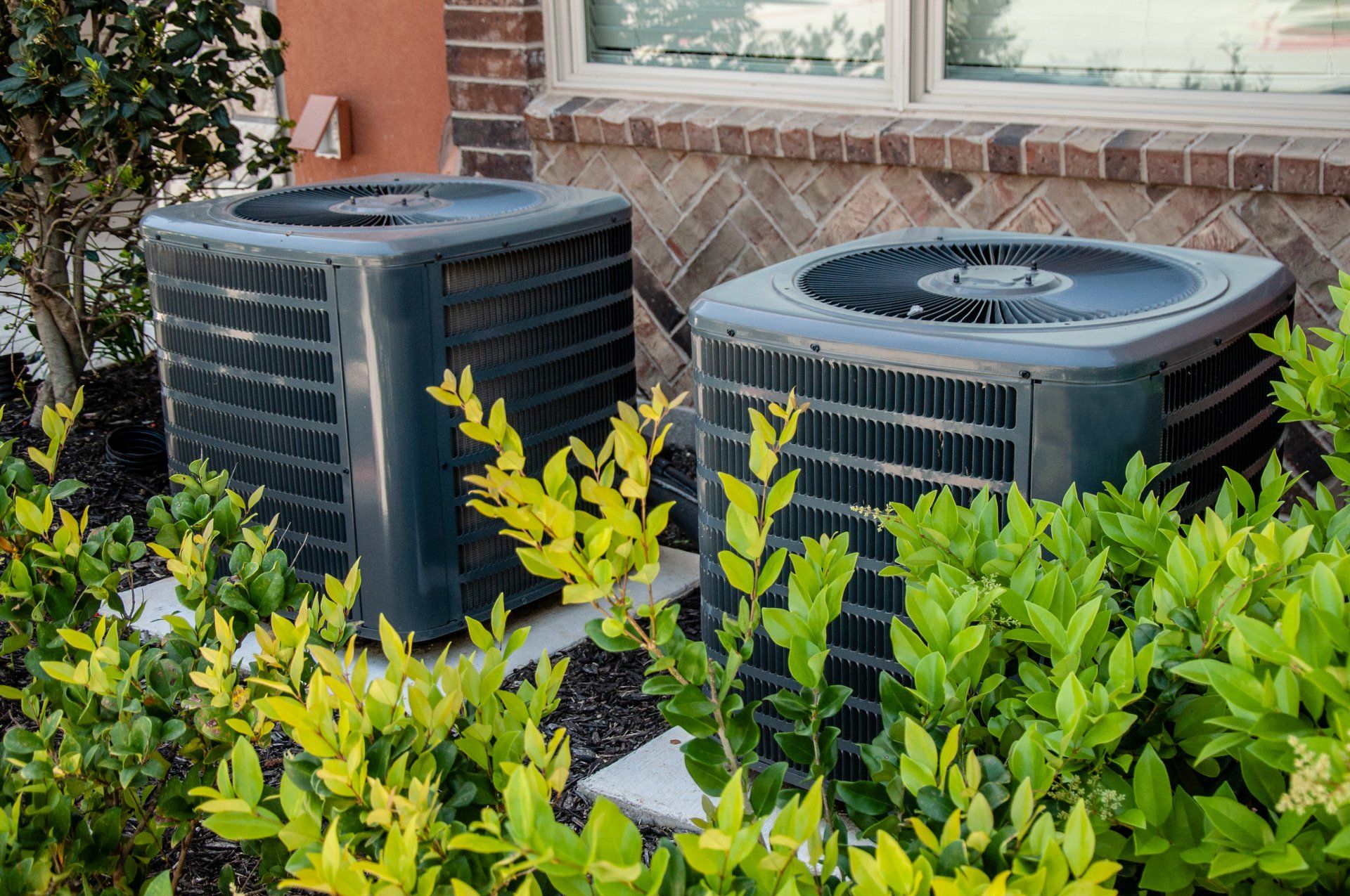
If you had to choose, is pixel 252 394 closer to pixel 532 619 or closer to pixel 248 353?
pixel 248 353

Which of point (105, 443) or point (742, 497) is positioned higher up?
point (742, 497)

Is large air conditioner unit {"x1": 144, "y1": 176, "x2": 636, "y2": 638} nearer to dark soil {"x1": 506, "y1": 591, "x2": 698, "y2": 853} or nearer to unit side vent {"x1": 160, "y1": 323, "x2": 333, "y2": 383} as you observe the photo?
unit side vent {"x1": 160, "y1": 323, "x2": 333, "y2": 383}

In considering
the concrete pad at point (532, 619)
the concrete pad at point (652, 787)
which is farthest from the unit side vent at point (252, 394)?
the concrete pad at point (652, 787)

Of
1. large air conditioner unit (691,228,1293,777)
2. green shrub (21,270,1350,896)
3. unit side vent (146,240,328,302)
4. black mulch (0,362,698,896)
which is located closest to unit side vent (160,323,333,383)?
unit side vent (146,240,328,302)

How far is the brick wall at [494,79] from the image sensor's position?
14.8 feet

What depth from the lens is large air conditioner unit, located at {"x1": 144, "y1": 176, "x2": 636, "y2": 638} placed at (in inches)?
113

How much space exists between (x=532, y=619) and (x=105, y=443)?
1.90 meters

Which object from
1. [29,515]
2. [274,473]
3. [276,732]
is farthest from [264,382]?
[29,515]

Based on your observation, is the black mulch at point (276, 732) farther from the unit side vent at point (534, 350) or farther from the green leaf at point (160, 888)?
the green leaf at point (160, 888)

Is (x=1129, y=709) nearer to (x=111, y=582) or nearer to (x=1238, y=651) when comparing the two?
(x=1238, y=651)

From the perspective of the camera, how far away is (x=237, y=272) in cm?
300

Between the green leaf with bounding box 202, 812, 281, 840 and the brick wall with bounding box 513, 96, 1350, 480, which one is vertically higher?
the brick wall with bounding box 513, 96, 1350, 480

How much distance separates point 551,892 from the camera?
1.72 metres

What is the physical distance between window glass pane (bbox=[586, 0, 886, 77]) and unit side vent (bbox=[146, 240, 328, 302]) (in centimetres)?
195
